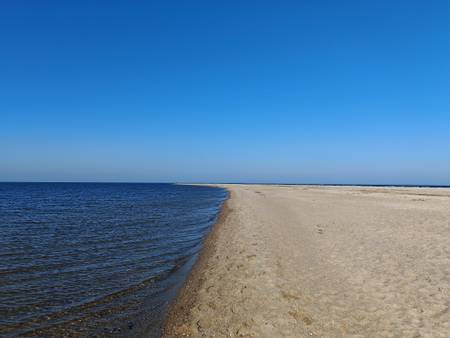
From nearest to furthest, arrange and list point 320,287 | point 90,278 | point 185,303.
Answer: point 185,303, point 320,287, point 90,278

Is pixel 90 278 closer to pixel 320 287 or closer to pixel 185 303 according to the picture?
pixel 185 303

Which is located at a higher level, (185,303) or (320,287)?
(320,287)

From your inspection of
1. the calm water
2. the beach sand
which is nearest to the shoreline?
the beach sand

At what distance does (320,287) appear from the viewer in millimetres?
9211

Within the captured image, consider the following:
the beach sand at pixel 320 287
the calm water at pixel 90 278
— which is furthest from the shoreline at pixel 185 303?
the calm water at pixel 90 278

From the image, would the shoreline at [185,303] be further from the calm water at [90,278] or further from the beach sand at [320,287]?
the calm water at [90,278]

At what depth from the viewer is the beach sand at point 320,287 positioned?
22.7 feet

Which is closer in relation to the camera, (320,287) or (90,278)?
(320,287)

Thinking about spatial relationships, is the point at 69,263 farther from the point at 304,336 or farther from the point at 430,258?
the point at 430,258

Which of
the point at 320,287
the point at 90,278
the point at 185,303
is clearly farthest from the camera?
the point at 90,278

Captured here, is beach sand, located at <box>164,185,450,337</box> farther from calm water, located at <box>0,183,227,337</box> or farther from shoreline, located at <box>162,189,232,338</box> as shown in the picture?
calm water, located at <box>0,183,227,337</box>

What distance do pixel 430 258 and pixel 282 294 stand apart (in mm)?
6738

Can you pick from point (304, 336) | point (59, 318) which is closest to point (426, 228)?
point (304, 336)

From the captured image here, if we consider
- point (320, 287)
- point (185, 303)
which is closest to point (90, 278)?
point (185, 303)
